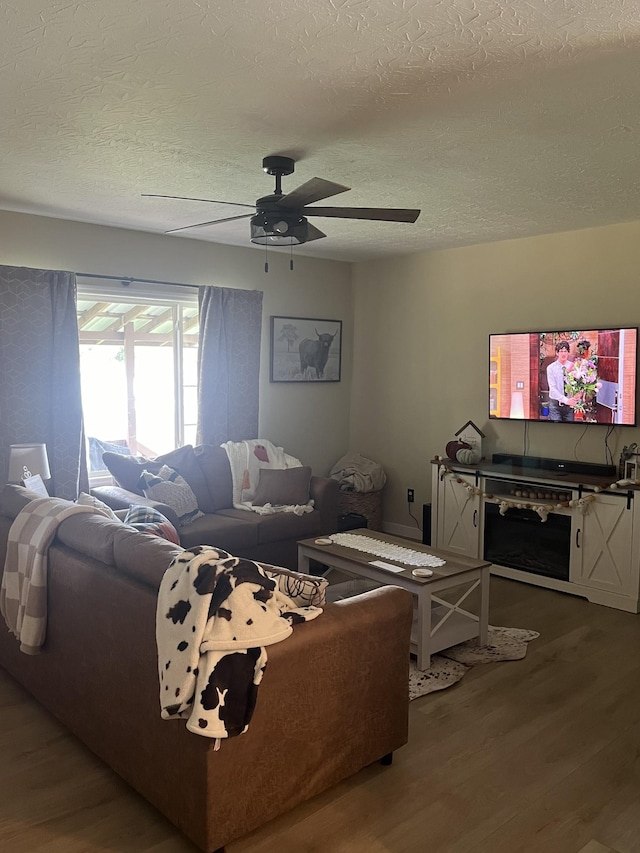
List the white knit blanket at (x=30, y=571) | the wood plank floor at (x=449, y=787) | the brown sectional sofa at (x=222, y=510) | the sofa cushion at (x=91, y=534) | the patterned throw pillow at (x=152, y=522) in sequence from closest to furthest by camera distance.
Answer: the wood plank floor at (x=449, y=787), the sofa cushion at (x=91, y=534), the white knit blanket at (x=30, y=571), the patterned throw pillow at (x=152, y=522), the brown sectional sofa at (x=222, y=510)

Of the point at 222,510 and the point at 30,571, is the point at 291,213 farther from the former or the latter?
the point at 222,510

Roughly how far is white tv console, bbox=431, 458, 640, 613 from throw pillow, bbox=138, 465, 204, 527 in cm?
192

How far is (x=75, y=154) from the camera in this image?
3.37 meters

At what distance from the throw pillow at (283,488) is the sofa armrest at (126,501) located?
80 centimetres

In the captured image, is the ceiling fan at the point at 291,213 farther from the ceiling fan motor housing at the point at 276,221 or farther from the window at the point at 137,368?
the window at the point at 137,368

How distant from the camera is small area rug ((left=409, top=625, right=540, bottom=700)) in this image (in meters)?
3.45

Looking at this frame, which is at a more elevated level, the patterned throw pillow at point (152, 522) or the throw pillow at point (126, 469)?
the throw pillow at point (126, 469)

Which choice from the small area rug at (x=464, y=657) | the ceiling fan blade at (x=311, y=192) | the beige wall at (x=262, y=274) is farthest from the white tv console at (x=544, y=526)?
the ceiling fan blade at (x=311, y=192)

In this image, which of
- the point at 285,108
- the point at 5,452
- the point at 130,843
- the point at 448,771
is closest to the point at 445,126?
the point at 285,108

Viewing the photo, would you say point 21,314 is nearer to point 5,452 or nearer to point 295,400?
point 5,452

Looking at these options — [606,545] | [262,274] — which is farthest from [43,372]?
[606,545]

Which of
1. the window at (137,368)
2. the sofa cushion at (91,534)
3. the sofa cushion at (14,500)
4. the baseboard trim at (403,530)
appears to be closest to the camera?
the sofa cushion at (91,534)

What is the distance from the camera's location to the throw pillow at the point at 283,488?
5266 millimetres

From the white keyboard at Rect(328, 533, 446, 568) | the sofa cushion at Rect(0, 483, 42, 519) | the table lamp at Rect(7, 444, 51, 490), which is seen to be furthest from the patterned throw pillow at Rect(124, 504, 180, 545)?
the white keyboard at Rect(328, 533, 446, 568)
